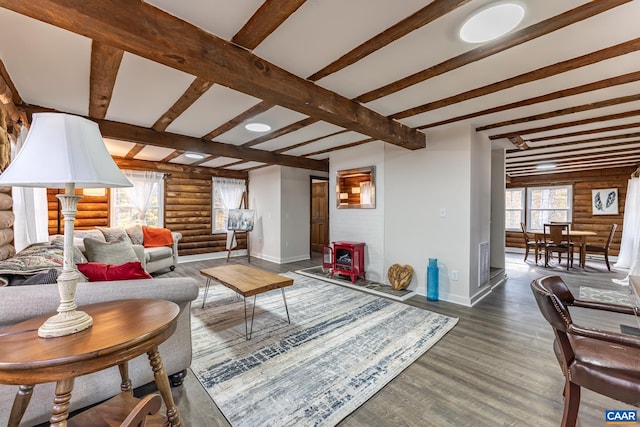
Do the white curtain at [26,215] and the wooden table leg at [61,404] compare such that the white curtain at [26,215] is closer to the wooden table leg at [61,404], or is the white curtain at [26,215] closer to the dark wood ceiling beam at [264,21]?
the wooden table leg at [61,404]

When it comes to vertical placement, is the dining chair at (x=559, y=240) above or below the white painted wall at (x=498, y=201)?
below

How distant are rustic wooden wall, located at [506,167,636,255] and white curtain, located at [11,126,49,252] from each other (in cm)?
1057

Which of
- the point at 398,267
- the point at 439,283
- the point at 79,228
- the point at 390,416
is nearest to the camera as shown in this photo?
the point at 390,416

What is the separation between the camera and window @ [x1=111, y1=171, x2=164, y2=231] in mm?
5711

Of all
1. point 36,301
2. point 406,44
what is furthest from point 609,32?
point 36,301

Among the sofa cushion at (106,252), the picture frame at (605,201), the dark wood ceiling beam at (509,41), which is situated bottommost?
the sofa cushion at (106,252)

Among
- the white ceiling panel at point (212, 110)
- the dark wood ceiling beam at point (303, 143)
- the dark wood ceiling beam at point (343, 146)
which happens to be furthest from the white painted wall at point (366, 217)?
the white ceiling panel at point (212, 110)

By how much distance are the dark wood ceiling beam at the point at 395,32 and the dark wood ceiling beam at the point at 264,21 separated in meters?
0.59

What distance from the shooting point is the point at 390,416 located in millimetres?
1637

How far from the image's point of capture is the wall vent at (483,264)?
152 inches

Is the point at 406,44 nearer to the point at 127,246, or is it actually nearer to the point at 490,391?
the point at 490,391

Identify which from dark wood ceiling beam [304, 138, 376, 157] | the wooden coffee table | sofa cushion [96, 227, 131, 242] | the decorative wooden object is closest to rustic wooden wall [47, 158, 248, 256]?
sofa cushion [96, 227, 131, 242]

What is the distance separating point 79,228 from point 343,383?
604 centimetres

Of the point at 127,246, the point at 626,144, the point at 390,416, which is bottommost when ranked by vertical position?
the point at 390,416
